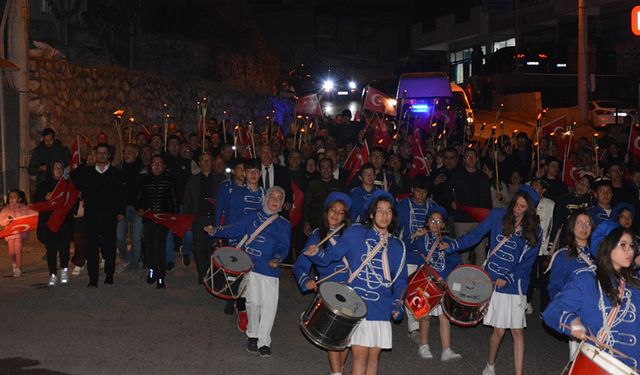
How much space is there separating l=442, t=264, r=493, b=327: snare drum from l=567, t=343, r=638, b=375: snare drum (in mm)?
2945

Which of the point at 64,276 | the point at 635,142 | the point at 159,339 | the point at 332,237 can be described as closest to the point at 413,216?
the point at 332,237

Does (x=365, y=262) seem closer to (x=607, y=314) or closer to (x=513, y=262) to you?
(x=513, y=262)

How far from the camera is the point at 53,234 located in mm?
12516

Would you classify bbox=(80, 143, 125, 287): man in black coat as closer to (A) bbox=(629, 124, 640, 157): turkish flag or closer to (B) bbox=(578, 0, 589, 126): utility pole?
(A) bbox=(629, 124, 640, 157): turkish flag

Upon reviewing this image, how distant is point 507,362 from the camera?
30.9 feet

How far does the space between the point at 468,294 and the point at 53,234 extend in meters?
6.16

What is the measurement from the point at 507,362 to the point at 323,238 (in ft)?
8.73

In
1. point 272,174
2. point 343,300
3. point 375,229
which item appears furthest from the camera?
point 272,174

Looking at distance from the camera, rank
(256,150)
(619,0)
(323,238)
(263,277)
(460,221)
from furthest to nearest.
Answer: (619,0) < (256,150) < (460,221) < (263,277) < (323,238)

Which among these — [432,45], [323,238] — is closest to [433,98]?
[323,238]

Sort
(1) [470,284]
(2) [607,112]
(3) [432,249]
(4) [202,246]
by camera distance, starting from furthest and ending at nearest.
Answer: (2) [607,112] → (4) [202,246] → (3) [432,249] → (1) [470,284]

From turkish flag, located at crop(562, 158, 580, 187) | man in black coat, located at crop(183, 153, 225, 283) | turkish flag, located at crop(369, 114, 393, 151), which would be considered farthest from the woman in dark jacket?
turkish flag, located at crop(369, 114, 393, 151)

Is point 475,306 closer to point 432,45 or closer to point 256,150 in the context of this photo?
point 256,150

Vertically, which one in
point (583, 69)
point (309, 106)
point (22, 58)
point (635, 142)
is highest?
point (583, 69)
